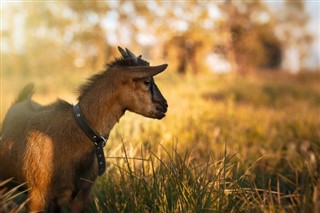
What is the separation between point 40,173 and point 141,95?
3.18ft

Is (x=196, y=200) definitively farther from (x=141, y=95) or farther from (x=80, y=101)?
(x=80, y=101)

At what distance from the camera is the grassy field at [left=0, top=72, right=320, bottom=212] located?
134 inches

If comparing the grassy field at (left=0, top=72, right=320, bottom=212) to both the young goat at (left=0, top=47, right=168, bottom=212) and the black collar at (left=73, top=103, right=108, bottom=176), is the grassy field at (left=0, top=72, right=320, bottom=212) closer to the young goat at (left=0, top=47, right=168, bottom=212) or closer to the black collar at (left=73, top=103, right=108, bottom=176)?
the black collar at (left=73, top=103, right=108, bottom=176)

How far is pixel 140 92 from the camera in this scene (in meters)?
3.48

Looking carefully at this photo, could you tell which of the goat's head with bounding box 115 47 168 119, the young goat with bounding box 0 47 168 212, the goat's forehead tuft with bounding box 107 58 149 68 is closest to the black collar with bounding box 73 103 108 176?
the young goat with bounding box 0 47 168 212

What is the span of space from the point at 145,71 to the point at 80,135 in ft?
2.34

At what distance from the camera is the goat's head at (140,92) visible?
342 cm

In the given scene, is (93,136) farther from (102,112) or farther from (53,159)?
(53,159)

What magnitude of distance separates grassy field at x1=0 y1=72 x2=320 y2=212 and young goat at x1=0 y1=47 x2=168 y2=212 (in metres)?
0.24

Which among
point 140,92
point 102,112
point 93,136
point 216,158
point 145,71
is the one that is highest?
point 145,71

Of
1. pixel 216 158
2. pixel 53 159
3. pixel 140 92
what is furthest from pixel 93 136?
pixel 216 158

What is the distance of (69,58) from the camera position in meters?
28.3

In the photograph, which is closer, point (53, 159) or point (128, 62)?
point (53, 159)

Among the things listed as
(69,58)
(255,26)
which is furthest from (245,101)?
(69,58)
